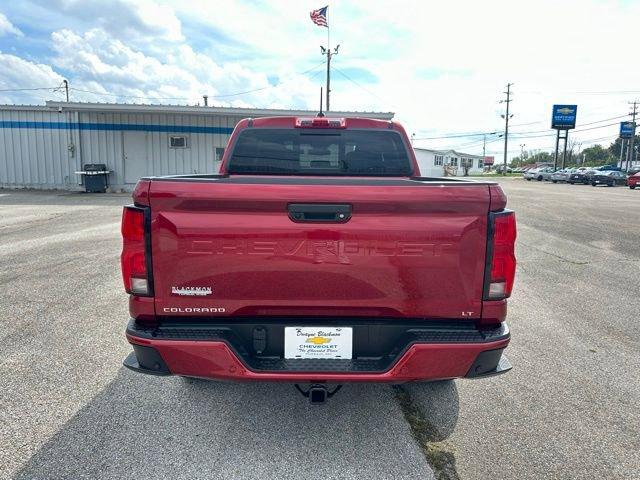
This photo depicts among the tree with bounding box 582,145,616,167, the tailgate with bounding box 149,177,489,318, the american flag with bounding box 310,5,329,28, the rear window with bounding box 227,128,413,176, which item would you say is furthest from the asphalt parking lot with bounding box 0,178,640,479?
the tree with bounding box 582,145,616,167

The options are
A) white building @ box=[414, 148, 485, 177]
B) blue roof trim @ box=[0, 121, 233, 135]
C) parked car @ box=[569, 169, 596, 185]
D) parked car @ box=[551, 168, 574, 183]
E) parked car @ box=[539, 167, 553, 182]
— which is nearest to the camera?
blue roof trim @ box=[0, 121, 233, 135]

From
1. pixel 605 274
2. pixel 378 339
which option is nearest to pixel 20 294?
pixel 378 339

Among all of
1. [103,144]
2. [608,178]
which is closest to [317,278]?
[103,144]

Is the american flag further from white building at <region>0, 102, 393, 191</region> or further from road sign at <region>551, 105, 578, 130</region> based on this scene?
road sign at <region>551, 105, 578, 130</region>

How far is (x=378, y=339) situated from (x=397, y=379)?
23 centimetres

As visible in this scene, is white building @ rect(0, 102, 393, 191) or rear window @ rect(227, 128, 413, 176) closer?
rear window @ rect(227, 128, 413, 176)

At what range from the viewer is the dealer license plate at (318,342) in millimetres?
2432

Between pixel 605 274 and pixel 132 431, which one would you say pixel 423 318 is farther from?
pixel 605 274

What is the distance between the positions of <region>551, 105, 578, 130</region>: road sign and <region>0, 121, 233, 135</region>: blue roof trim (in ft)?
167

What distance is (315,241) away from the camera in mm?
2322

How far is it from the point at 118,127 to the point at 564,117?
55.3m

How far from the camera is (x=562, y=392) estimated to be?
3473 millimetres

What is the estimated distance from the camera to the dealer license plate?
2.43 meters

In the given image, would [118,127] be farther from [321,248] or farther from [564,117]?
[564,117]
